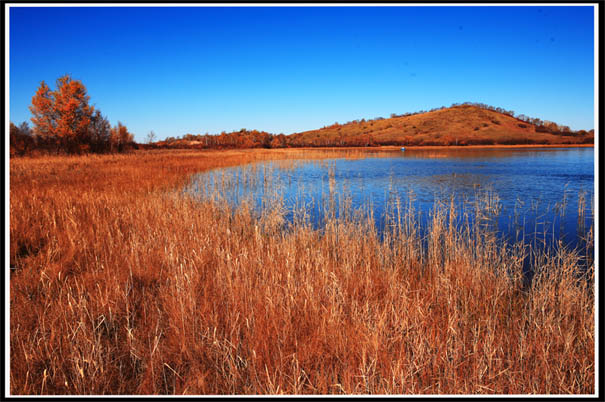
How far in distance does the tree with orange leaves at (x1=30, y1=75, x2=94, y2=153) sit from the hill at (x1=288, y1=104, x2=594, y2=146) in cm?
5241

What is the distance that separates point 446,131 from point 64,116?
87.4 metres

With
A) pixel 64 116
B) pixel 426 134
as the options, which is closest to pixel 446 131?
pixel 426 134

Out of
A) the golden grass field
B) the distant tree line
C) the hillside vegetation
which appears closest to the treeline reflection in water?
the golden grass field

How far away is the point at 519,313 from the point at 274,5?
4.18 m

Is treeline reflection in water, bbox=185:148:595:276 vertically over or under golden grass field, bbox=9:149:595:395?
over

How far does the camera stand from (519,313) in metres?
3.80

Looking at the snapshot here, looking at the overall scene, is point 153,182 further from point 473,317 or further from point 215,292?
point 473,317

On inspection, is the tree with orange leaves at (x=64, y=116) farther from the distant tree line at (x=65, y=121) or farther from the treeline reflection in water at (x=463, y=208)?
the treeline reflection in water at (x=463, y=208)

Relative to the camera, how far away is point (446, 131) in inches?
3585

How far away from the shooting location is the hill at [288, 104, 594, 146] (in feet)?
245

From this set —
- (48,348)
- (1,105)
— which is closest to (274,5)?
(1,105)

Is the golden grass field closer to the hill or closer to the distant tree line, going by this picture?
the distant tree line

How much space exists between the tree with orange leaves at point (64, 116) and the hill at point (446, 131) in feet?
172

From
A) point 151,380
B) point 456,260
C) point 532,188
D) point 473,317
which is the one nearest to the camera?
point 151,380
